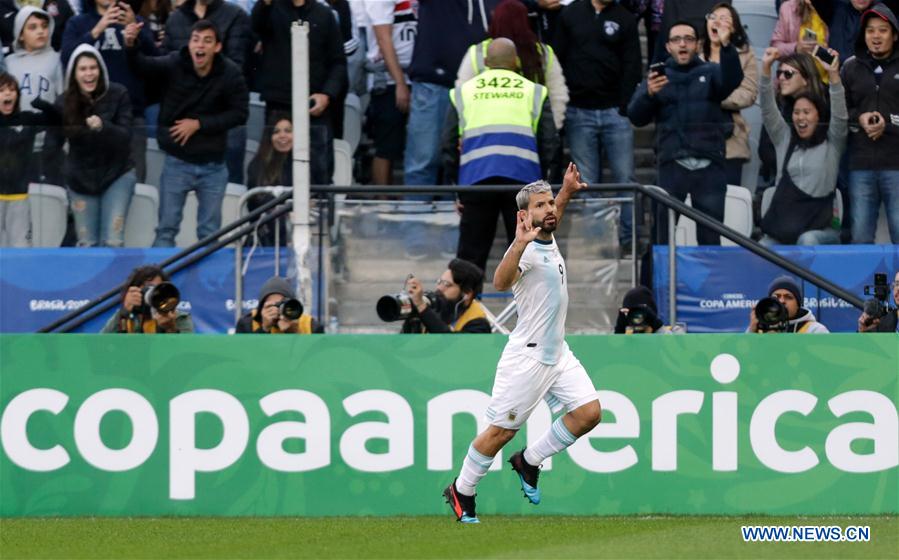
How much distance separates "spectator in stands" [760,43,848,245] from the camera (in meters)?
14.5

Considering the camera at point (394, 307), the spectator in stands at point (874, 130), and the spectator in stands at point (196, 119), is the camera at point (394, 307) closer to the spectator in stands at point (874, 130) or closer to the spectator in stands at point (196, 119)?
the spectator in stands at point (196, 119)

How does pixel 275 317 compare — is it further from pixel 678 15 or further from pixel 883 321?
pixel 678 15

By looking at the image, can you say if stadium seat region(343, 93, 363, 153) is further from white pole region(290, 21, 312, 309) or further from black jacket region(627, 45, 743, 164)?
white pole region(290, 21, 312, 309)

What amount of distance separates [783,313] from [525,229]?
11.0ft

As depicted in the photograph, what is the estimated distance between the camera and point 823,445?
12180 millimetres

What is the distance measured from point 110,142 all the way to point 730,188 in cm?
553

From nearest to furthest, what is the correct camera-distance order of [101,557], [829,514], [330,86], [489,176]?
[101,557] → [829,514] → [489,176] → [330,86]

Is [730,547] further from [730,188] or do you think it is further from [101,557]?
[730,188]

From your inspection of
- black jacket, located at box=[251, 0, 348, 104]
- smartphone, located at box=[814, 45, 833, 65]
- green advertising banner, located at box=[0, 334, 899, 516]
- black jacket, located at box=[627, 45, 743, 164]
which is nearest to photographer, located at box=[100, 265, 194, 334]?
green advertising banner, located at box=[0, 334, 899, 516]

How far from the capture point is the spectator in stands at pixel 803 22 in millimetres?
15523

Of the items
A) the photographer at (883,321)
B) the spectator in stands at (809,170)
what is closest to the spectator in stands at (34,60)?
the spectator in stands at (809,170)

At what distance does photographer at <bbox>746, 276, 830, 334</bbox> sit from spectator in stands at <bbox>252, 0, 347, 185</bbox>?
445 centimetres

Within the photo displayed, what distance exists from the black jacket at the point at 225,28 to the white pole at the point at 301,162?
9.70 feet

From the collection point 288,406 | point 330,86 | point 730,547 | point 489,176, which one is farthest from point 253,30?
point 730,547
